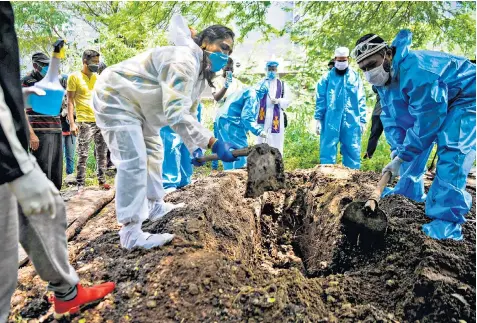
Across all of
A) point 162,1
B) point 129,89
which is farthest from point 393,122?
point 162,1

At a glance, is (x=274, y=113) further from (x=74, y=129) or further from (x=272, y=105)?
(x=74, y=129)

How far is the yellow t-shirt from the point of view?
472cm

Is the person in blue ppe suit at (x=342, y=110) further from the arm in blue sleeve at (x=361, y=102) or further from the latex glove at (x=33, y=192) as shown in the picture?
the latex glove at (x=33, y=192)

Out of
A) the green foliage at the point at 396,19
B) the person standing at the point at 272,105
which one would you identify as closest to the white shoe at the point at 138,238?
the green foliage at the point at 396,19

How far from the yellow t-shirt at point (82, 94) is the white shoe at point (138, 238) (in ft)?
9.05

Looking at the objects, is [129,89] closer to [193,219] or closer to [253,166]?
[193,219]

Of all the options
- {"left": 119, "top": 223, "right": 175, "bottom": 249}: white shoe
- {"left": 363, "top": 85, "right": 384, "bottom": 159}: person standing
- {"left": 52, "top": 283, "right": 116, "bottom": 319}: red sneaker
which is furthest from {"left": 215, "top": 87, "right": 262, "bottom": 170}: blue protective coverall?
{"left": 52, "top": 283, "right": 116, "bottom": 319}: red sneaker

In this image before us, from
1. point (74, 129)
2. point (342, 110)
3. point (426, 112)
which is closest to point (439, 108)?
point (426, 112)

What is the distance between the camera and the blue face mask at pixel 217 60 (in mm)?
2580

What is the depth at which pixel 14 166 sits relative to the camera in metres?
1.31

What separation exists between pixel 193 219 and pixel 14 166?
1.87 m

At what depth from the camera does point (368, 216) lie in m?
2.74

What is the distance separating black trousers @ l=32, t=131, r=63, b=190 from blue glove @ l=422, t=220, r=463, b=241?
12.5ft

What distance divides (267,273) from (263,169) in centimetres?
131
